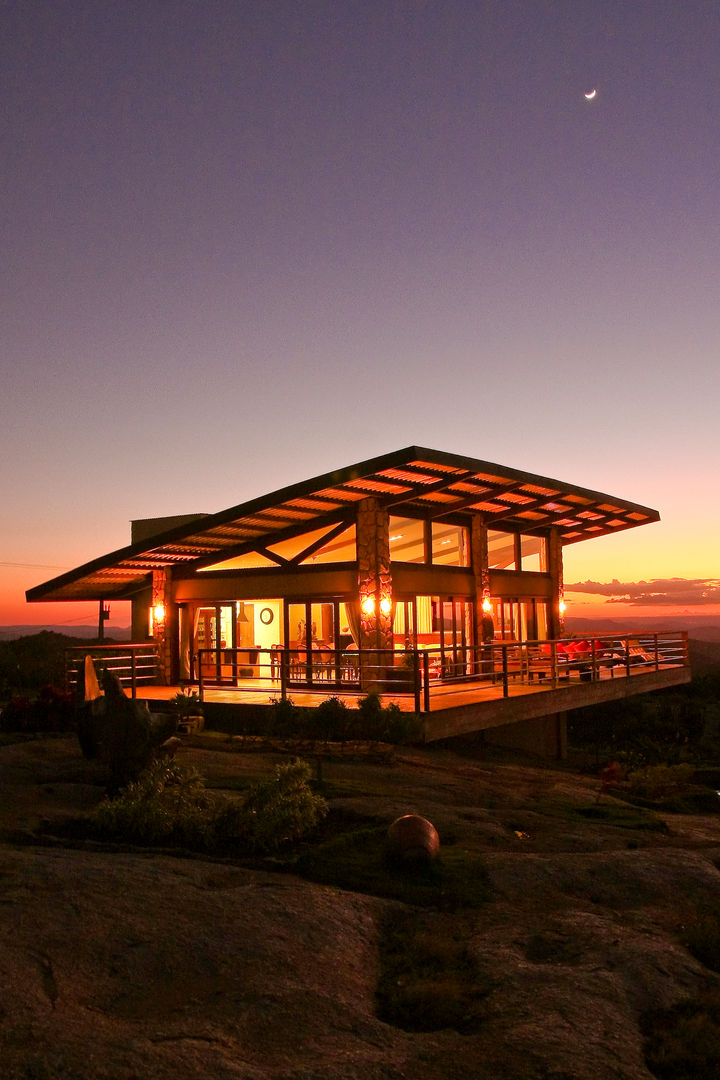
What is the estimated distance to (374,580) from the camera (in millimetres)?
20469

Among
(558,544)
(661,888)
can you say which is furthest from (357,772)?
(558,544)

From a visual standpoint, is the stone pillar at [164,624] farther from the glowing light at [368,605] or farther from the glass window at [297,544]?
the glowing light at [368,605]

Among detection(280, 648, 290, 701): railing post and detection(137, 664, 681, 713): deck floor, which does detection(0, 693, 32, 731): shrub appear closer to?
detection(137, 664, 681, 713): deck floor

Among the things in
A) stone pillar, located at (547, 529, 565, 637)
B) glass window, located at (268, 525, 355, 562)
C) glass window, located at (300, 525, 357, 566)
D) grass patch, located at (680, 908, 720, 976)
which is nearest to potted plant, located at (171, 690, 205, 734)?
glass window, located at (300, 525, 357, 566)

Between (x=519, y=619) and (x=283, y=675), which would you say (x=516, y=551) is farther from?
(x=283, y=675)

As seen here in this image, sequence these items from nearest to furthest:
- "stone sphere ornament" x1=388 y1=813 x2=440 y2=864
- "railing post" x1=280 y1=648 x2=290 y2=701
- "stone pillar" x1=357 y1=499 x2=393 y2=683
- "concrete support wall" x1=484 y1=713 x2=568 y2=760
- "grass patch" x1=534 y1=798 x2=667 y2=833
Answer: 1. "stone sphere ornament" x1=388 y1=813 x2=440 y2=864
2. "grass patch" x1=534 y1=798 x2=667 y2=833
3. "railing post" x1=280 y1=648 x2=290 y2=701
4. "stone pillar" x1=357 y1=499 x2=393 y2=683
5. "concrete support wall" x1=484 y1=713 x2=568 y2=760

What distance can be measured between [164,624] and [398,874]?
1738 cm

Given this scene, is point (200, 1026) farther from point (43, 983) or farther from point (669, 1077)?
point (669, 1077)

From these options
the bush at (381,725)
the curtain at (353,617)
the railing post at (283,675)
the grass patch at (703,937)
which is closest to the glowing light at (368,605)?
the curtain at (353,617)

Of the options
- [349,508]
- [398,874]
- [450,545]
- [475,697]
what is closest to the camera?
[398,874]

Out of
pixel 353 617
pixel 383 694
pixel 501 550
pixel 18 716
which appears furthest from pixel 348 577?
pixel 18 716

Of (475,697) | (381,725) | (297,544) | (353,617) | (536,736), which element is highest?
(297,544)

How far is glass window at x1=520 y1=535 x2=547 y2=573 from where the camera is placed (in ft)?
91.6

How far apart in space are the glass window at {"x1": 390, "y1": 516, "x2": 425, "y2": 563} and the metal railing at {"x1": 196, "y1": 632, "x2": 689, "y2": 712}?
245 centimetres
